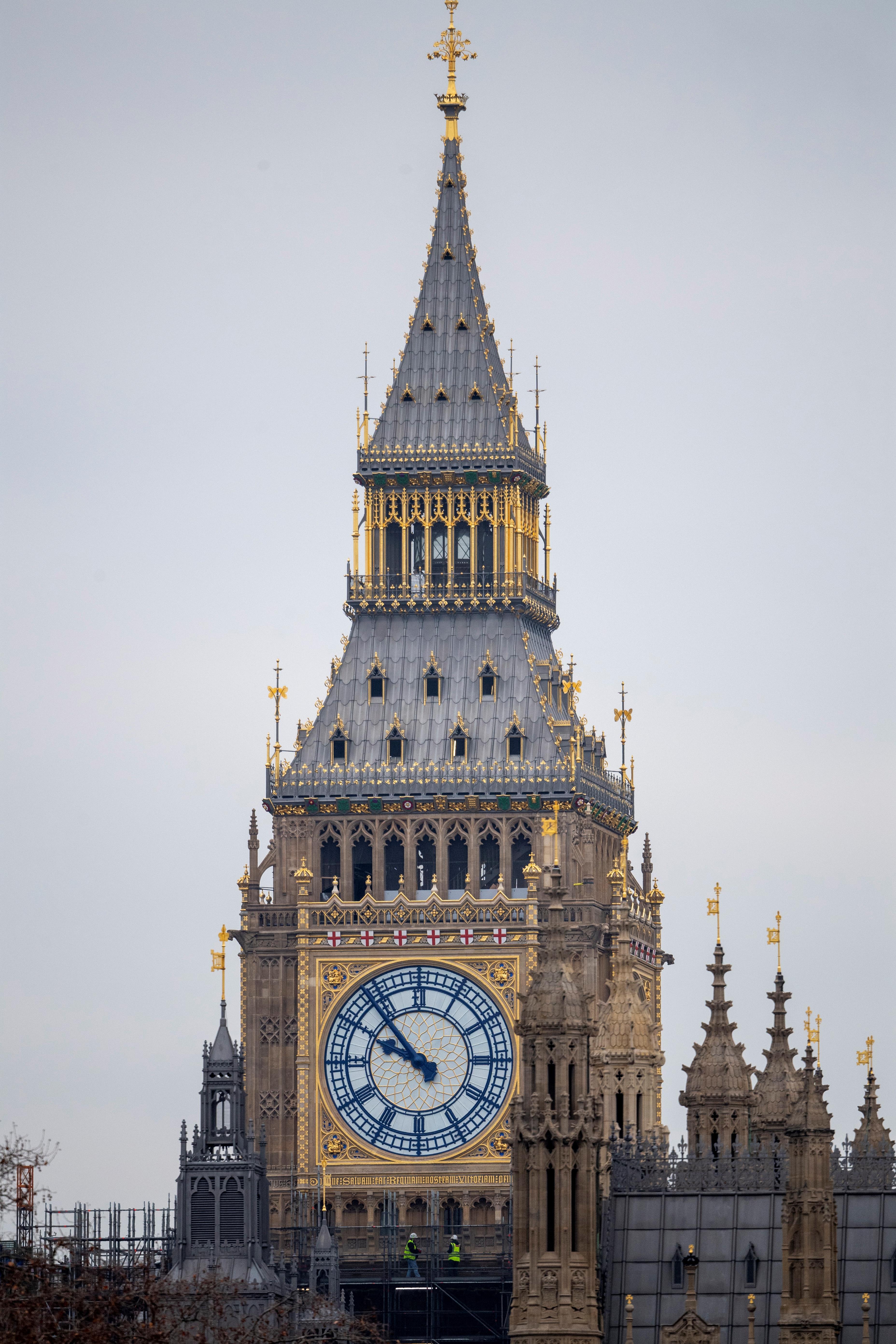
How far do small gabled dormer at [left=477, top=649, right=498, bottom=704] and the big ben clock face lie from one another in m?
9.34

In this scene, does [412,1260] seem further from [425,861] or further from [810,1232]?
[810,1232]

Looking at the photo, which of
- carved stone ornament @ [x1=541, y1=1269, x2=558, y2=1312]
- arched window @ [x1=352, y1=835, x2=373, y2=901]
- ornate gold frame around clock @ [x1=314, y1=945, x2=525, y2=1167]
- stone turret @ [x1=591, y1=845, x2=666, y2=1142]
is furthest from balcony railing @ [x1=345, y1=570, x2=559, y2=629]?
carved stone ornament @ [x1=541, y1=1269, x2=558, y2=1312]

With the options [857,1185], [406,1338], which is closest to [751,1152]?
[857,1185]

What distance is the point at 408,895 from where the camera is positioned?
159000mm

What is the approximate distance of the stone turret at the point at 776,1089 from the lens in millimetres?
142875

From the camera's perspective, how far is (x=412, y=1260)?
154 meters

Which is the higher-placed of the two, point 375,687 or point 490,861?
point 375,687

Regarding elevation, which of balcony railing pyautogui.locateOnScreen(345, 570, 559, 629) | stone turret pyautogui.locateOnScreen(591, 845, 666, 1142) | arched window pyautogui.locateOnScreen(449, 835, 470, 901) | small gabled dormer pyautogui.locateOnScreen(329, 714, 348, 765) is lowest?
stone turret pyautogui.locateOnScreen(591, 845, 666, 1142)

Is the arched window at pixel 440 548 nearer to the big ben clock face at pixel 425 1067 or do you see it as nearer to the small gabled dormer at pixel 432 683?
the small gabled dormer at pixel 432 683

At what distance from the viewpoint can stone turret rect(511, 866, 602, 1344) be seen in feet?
374

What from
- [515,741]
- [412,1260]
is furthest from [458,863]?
[412,1260]

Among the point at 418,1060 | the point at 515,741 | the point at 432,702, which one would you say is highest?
the point at 432,702

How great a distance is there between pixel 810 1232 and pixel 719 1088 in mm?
31008

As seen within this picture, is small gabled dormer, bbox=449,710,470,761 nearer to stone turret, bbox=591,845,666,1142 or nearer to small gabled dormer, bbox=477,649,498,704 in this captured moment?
small gabled dormer, bbox=477,649,498,704
